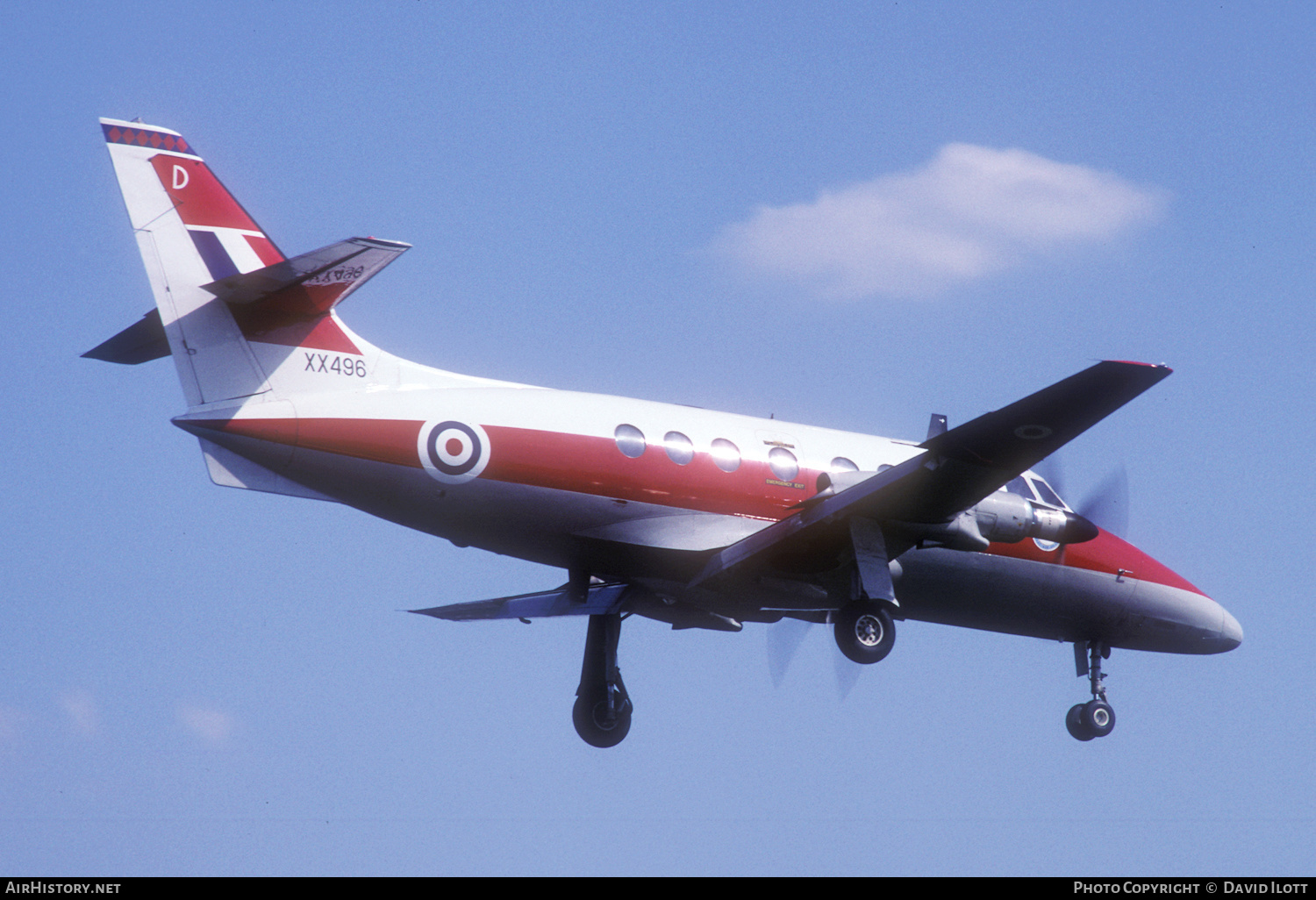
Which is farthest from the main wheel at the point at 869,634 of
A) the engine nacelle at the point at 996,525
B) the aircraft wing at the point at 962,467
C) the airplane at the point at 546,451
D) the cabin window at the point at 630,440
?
the cabin window at the point at 630,440

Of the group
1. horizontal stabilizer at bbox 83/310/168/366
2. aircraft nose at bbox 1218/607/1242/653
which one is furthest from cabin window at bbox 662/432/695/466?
aircraft nose at bbox 1218/607/1242/653

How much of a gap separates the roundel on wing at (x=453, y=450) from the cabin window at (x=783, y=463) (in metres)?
4.65

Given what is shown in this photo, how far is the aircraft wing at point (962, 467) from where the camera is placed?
17203 mm

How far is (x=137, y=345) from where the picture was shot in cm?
1902

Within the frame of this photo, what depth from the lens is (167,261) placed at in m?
18.5

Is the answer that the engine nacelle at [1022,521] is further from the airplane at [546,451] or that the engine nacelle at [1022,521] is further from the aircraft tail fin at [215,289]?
the aircraft tail fin at [215,289]

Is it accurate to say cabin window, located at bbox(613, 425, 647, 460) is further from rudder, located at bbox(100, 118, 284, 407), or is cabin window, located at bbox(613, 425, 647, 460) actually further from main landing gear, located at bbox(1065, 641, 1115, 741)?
main landing gear, located at bbox(1065, 641, 1115, 741)

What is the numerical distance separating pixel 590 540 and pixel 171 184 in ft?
25.3

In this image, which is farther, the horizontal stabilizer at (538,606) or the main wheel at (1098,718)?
the main wheel at (1098,718)

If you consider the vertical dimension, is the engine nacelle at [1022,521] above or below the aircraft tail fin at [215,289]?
below

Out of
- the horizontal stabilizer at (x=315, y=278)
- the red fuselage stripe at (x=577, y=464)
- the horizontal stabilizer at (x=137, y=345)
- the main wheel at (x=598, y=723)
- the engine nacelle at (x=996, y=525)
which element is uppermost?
the horizontal stabilizer at (x=315, y=278)

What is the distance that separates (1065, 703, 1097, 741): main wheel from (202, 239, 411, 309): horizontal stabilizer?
14983 millimetres

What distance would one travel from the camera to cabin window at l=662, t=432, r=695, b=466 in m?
20.1
